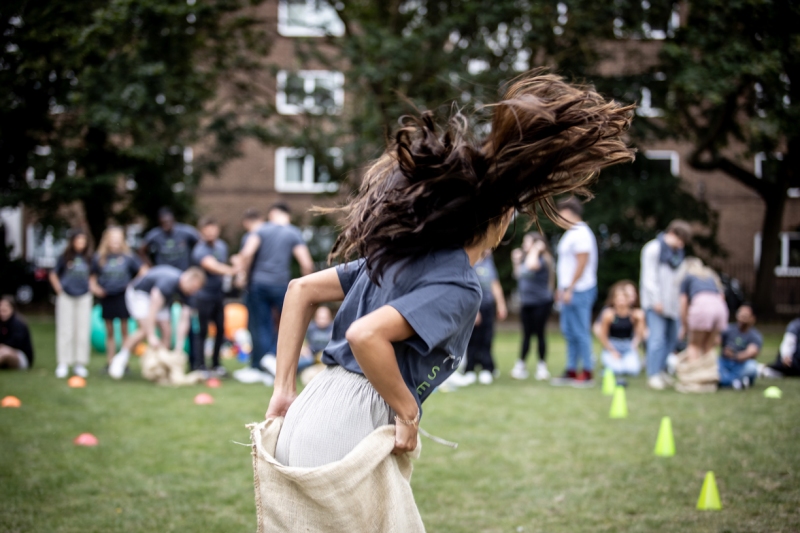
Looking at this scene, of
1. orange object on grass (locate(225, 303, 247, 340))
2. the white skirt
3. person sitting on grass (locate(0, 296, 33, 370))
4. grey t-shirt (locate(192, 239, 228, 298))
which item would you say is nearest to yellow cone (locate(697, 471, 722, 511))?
the white skirt

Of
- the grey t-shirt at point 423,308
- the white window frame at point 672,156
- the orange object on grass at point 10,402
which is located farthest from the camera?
the white window frame at point 672,156

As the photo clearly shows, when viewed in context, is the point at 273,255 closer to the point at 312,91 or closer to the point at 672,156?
the point at 312,91

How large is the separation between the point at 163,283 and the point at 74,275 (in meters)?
1.68

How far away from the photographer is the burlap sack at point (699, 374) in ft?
30.2

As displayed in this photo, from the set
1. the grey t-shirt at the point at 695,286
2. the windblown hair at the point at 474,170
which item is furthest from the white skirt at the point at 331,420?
the grey t-shirt at the point at 695,286

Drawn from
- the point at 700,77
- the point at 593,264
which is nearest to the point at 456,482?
the point at 593,264

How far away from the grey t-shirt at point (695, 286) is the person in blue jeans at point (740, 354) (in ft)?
2.76

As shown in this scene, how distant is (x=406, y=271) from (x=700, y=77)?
15.8m

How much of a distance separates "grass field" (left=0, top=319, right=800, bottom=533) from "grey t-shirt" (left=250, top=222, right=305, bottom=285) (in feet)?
5.33

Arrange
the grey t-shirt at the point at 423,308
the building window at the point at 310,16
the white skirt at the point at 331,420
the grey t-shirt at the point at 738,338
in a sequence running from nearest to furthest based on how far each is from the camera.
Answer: the grey t-shirt at the point at 423,308 < the white skirt at the point at 331,420 < the grey t-shirt at the point at 738,338 < the building window at the point at 310,16

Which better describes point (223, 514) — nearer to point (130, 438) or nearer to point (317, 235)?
point (130, 438)

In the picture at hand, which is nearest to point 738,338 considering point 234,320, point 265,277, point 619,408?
point 619,408

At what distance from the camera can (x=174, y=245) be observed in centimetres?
1123

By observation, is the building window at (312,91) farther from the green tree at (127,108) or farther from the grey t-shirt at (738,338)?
the grey t-shirt at (738,338)
